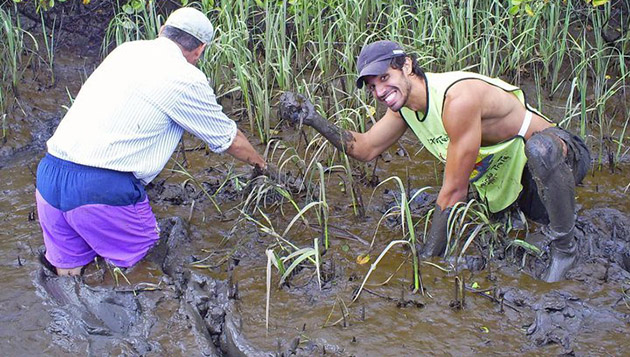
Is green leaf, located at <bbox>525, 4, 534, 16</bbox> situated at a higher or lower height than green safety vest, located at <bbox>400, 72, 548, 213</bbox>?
higher

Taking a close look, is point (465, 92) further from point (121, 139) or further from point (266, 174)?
point (121, 139)

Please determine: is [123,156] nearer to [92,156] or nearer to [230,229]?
[92,156]

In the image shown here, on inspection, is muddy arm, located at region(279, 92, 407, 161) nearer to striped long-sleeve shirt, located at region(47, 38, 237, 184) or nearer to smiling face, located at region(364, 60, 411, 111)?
smiling face, located at region(364, 60, 411, 111)

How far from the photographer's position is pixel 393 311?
338 centimetres

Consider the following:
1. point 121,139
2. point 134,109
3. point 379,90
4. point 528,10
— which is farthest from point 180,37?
point 528,10

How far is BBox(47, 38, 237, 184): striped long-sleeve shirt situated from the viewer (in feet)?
11.4

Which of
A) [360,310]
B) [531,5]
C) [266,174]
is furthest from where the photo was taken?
[531,5]

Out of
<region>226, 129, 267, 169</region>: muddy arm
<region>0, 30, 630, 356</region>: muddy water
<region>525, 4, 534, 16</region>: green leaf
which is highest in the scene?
<region>525, 4, 534, 16</region>: green leaf

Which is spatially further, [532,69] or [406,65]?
[532,69]

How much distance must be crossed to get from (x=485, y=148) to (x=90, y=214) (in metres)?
2.17

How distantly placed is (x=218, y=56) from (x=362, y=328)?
2736 millimetres

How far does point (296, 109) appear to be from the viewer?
12.5 ft

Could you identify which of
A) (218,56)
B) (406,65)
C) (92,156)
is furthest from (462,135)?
(218,56)

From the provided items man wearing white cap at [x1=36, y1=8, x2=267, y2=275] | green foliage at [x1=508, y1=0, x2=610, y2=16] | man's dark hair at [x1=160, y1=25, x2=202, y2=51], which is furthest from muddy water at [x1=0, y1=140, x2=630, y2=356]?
green foliage at [x1=508, y1=0, x2=610, y2=16]
